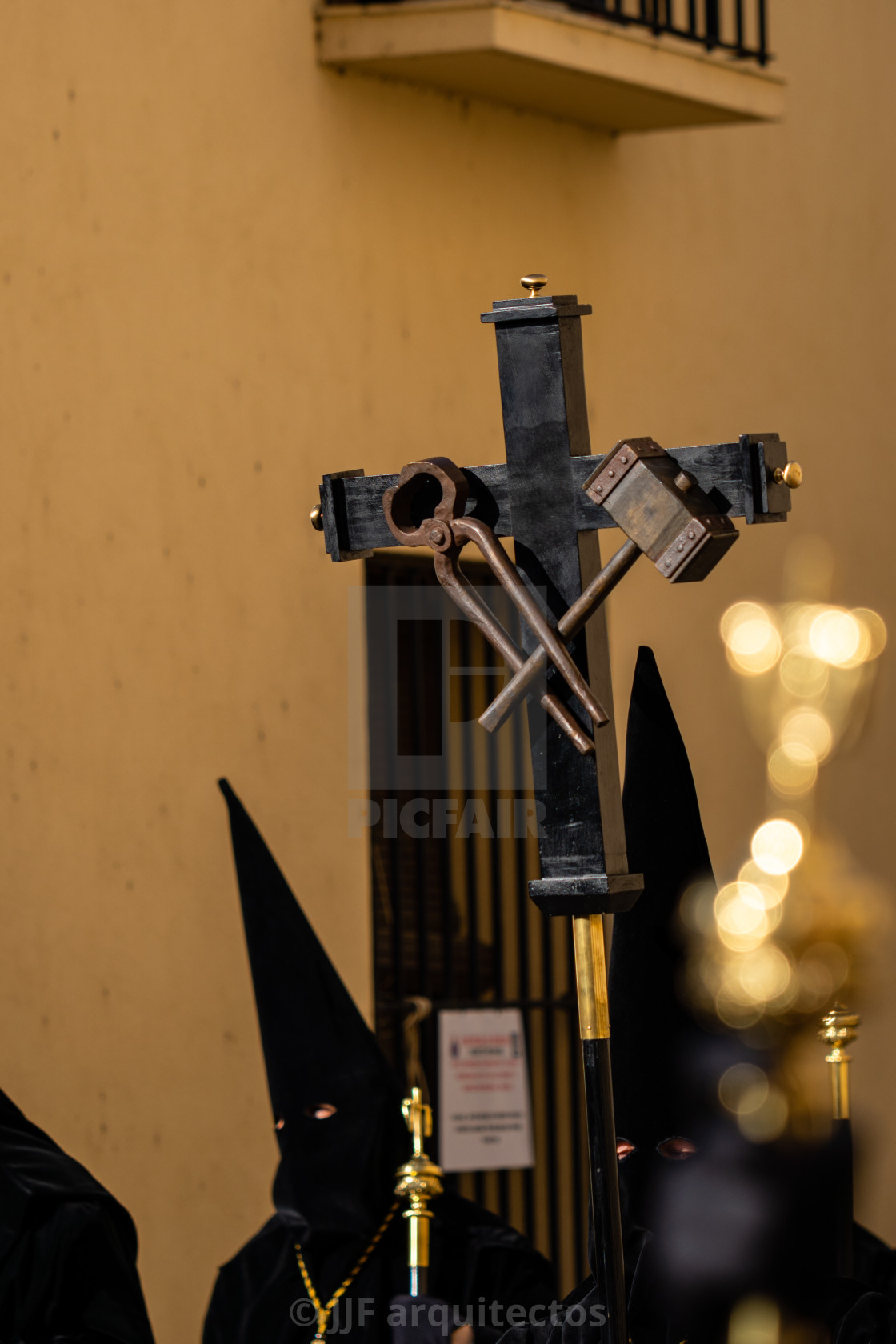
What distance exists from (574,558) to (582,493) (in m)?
0.07

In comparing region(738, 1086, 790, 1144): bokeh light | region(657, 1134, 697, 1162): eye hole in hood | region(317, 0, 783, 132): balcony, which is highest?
region(317, 0, 783, 132): balcony

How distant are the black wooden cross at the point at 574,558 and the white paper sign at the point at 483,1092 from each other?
2333mm

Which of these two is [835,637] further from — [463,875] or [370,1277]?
[370,1277]

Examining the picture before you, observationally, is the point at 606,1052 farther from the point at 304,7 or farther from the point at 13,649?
the point at 304,7

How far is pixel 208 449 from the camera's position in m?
3.72

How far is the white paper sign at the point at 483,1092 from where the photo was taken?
4.09 meters

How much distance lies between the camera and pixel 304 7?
3912mm

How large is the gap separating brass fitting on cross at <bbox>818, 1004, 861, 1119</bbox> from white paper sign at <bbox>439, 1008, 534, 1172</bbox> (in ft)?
6.10

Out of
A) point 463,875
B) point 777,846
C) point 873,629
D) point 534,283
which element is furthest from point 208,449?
point 873,629

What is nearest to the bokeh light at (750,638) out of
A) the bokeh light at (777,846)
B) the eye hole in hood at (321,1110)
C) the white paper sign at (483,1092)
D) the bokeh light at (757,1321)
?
the bokeh light at (777,846)

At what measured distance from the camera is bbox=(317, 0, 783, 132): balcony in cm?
386

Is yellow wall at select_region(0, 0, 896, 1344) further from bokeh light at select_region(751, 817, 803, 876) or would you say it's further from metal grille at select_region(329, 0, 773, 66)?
metal grille at select_region(329, 0, 773, 66)

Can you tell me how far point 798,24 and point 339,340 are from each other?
1.93 metres

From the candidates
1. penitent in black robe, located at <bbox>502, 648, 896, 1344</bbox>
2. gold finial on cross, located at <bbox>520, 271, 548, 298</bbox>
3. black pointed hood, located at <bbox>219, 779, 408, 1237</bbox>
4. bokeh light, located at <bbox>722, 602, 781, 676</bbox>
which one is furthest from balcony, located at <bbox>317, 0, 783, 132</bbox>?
penitent in black robe, located at <bbox>502, 648, 896, 1344</bbox>
